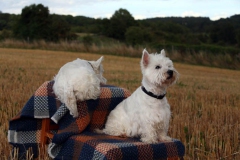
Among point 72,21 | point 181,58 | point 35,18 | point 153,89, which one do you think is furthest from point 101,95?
point 72,21

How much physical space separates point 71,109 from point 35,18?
36719 millimetres

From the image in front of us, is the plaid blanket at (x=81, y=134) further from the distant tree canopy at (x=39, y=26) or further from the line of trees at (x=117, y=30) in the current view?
the distant tree canopy at (x=39, y=26)

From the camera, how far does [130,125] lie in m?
4.42

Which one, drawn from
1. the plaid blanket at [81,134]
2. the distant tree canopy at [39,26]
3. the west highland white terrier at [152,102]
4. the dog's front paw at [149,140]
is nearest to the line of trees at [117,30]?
the distant tree canopy at [39,26]

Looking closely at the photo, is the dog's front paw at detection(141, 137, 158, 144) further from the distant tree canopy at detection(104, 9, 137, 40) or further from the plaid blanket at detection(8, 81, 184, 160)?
the distant tree canopy at detection(104, 9, 137, 40)

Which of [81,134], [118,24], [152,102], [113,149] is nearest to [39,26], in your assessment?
[118,24]

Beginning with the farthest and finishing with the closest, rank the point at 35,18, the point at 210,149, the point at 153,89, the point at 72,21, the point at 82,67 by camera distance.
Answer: the point at 72,21, the point at 35,18, the point at 210,149, the point at 82,67, the point at 153,89

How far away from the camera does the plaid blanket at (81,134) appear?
402 centimetres

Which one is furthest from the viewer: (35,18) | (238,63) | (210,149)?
(35,18)

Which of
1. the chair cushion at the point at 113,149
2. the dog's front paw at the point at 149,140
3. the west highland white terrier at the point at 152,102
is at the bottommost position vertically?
the chair cushion at the point at 113,149

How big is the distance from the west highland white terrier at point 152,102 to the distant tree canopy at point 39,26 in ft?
112

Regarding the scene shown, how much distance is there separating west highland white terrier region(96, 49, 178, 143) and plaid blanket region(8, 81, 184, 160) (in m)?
0.14

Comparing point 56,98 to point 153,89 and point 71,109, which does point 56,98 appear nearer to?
point 71,109

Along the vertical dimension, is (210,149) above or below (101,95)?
below
